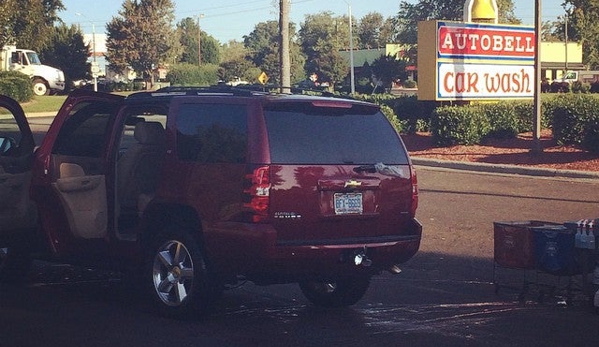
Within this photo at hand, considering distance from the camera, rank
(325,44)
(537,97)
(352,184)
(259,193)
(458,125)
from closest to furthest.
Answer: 1. (259,193)
2. (352,184)
3. (537,97)
4. (458,125)
5. (325,44)

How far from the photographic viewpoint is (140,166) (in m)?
8.86

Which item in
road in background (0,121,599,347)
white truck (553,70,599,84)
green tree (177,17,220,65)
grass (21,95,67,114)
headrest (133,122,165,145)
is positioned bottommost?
road in background (0,121,599,347)

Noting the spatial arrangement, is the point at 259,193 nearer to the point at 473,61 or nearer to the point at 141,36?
the point at 473,61

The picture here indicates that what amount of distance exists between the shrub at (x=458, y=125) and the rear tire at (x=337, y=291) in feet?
54.5

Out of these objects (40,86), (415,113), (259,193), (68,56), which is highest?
(68,56)

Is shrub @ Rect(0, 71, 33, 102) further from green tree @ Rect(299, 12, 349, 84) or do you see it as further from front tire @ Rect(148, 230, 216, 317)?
green tree @ Rect(299, 12, 349, 84)

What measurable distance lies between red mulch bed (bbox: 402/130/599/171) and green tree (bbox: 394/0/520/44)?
48.7m

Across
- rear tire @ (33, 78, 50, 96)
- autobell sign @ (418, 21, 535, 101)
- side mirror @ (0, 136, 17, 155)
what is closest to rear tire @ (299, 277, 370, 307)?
side mirror @ (0, 136, 17, 155)

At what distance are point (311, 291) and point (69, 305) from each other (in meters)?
2.16

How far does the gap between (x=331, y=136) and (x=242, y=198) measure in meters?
0.94

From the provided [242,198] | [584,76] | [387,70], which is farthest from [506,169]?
[584,76]

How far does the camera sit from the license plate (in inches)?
303

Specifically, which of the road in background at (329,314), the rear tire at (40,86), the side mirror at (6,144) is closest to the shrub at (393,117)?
the road in background at (329,314)

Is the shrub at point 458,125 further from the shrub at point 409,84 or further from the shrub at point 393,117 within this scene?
the shrub at point 409,84
